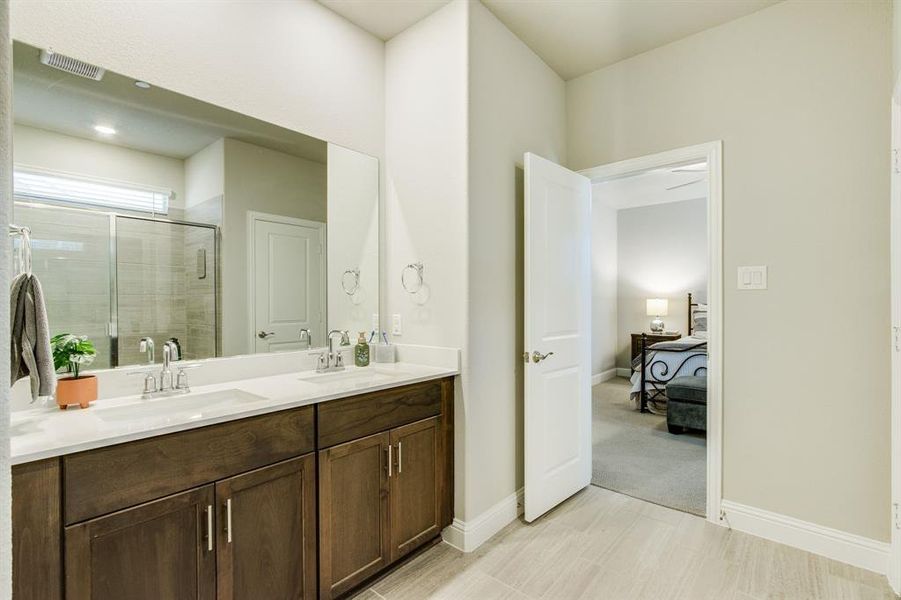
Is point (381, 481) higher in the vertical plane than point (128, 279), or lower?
lower

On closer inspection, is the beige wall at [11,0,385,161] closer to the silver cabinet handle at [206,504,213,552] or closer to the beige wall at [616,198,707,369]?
the silver cabinet handle at [206,504,213,552]

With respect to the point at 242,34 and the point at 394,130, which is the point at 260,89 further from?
the point at 394,130

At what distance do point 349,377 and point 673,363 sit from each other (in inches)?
150

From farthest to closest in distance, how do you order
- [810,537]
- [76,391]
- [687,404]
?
[687,404] → [810,537] → [76,391]

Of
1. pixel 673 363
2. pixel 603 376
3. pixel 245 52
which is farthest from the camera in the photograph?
pixel 603 376

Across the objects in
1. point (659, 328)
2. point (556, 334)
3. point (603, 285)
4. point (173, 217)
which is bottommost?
point (659, 328)

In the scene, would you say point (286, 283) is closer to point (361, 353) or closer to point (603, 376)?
point (361, 353)

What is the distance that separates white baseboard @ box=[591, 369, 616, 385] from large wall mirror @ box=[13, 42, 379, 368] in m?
4.66

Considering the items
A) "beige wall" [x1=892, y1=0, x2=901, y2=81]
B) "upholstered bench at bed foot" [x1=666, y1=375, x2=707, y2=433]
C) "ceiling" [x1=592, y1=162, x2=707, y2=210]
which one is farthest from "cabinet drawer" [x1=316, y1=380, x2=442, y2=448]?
"ceiling" [x1=592, y1=162, x2=707, y2=210]

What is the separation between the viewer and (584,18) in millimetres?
2432

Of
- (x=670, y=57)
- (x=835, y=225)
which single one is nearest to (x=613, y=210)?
(x=670, y=57)

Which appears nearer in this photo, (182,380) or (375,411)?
(182,380)

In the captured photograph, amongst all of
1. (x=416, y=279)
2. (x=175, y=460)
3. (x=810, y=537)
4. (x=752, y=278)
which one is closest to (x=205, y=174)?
(x=416, y=279)

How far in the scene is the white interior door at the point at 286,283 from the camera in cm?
213
